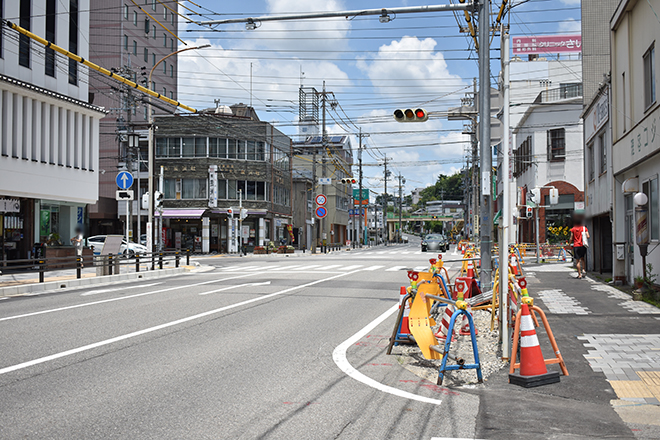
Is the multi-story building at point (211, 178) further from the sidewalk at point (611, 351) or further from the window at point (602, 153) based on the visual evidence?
the sidewalk at point (611, 351)

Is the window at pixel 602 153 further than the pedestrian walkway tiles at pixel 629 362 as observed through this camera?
Yes

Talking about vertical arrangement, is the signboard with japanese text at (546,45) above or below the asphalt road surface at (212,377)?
above

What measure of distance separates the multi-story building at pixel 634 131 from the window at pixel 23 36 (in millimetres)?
22317

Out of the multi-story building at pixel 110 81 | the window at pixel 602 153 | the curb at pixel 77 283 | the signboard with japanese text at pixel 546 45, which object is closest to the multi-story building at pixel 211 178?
the multi-story building at pixel 110 81

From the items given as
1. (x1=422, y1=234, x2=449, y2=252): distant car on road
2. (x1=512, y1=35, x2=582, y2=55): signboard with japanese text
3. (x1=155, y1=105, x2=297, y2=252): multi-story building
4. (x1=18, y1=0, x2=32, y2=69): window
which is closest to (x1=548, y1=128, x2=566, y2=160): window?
(x1=422, y1=234, x2=449, y2=252): distant car on road

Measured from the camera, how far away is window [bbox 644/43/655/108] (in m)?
12.4

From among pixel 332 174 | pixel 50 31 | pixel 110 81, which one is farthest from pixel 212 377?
pixel 332 174

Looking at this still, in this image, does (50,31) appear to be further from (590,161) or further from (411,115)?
(590,161)

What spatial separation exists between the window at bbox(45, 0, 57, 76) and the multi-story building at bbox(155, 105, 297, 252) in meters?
21.3

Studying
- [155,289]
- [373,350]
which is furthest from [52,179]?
[373,350]

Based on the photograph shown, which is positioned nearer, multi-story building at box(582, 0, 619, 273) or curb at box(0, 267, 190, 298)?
curb at box(0, 267, 190, 298)

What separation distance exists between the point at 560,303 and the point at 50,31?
79.3 feet

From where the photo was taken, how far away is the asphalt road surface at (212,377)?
4664mm

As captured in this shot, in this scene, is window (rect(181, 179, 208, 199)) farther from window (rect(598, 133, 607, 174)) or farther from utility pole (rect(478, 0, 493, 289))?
utility pole (rect(478, 0, 493, 289))
